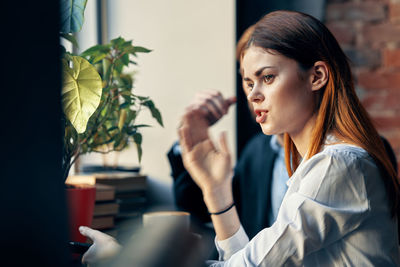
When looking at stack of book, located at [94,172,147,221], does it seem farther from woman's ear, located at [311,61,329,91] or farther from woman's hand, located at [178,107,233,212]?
woman's ear, located at [311,61,329,91]

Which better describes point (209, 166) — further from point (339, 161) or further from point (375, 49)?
point (375, 49)

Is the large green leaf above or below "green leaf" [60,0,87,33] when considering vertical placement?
below

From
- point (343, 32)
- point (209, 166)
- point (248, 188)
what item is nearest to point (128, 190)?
point (248, 188)

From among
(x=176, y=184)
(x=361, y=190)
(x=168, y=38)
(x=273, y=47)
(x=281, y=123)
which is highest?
(x=168, y=38)

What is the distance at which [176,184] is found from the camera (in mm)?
1623

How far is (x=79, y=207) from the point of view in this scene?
958 millimetres

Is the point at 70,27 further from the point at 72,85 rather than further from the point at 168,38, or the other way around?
the point at 168,38

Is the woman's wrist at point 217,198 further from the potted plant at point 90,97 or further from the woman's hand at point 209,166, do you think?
the potted plant at point 90,97

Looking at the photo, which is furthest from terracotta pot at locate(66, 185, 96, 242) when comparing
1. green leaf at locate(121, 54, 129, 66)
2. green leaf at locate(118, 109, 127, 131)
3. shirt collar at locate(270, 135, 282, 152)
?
shirt collar at locate(270, 135, 282, 152)

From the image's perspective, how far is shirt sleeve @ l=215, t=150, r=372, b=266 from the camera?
0.74m

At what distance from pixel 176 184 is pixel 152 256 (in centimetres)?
93

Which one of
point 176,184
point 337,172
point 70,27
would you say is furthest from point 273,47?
point 176,184

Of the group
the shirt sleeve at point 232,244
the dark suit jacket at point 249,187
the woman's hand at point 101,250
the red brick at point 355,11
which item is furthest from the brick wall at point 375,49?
the woman's hand at point 101,250

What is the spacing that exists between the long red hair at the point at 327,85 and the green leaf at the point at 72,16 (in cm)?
36
